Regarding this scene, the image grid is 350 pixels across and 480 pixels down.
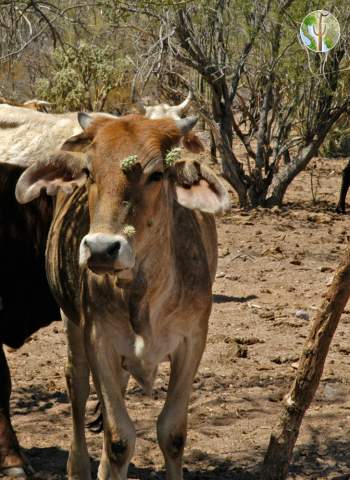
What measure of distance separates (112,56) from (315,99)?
7020mm

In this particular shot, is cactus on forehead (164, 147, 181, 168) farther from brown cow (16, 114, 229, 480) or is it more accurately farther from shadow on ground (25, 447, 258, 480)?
shadow on ground (25, 447, 258, 480)

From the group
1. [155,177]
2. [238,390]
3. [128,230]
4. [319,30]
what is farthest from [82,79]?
[128,230]

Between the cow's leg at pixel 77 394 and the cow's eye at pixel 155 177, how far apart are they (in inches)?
46.7

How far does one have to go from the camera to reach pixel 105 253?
3.46 meters

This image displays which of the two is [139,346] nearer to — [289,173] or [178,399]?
[178,399]

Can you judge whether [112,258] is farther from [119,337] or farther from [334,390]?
[334,390]

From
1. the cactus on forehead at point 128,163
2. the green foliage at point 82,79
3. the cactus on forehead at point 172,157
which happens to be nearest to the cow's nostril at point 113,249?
the cactus on forehead at point 128,163

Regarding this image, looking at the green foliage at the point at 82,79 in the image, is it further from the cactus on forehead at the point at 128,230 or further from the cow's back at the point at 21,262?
the cactus on forehead at the point at 128,230

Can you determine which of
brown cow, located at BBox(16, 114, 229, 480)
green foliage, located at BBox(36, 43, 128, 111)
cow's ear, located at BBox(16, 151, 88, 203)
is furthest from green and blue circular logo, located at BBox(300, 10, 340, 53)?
green foliage, located at BBox(36, 43, 128, 111)

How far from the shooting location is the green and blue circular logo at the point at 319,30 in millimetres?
9695

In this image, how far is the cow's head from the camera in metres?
3.55

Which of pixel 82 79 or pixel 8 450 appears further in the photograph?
pixel 82 79

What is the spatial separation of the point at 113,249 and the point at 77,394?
1639 millimetres

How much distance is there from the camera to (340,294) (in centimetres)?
415
